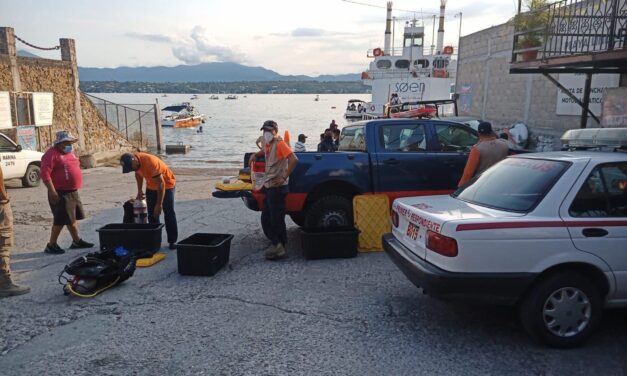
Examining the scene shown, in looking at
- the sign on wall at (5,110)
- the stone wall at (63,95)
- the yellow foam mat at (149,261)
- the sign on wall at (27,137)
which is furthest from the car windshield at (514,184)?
the stone wall at (63,95)

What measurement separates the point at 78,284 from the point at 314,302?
250cm

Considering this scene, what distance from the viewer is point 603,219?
3.65 m

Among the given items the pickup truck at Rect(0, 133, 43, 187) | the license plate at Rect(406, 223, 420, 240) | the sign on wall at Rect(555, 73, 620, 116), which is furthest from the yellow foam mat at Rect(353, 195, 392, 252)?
the pickup truck at Rect(0, 133, 43, 187)

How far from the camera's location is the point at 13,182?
12.8 metres

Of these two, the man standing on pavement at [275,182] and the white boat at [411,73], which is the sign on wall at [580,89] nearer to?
the man standing on pavement at [275,182]

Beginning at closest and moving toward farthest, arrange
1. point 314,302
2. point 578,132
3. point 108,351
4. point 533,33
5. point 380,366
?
point 380,366
point 108,351
point 314,302
point 578,132
point 533,33

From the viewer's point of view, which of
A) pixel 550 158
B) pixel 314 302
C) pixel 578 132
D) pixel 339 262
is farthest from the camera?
pixel 339 262

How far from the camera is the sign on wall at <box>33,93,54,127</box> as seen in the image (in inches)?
597

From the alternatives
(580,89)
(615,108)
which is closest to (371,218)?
(615,108)

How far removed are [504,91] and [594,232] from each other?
1482cm

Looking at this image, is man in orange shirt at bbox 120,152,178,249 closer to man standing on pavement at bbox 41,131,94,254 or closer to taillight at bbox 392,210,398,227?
man standing on pavement at bbox 41,131,94,254

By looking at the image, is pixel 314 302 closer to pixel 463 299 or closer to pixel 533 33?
pixel 463 299

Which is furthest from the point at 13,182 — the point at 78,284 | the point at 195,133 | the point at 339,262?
the point at 195,133

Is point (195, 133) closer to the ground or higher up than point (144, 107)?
closer to the ground
